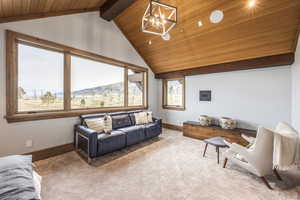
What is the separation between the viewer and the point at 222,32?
3389 mm

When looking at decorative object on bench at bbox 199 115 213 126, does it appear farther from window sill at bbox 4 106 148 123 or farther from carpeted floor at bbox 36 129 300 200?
window sill at bbox 4 106 148 123

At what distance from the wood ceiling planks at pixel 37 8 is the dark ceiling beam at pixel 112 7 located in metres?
0.25

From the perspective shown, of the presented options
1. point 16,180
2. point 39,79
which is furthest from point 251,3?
point 39,79

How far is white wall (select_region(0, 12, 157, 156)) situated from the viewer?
252 cm

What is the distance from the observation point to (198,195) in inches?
74.5

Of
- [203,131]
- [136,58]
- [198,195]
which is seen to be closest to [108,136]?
[198,195]

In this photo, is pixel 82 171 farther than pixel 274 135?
Yes

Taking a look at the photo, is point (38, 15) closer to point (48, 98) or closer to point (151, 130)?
point (48, 98)

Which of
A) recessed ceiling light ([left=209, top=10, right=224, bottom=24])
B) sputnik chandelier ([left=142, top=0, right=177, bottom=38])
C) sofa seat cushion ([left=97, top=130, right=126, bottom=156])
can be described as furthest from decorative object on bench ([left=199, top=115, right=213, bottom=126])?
sputnik chandelier ([left=142, top=0, right=177, bottom=38])

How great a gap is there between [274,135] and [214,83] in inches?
114

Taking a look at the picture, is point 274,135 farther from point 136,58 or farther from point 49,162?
point 136,58

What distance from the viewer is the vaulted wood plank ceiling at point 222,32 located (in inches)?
108

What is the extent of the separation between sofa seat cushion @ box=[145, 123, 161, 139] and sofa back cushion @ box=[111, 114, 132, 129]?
610mm

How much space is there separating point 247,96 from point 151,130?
3145mm
